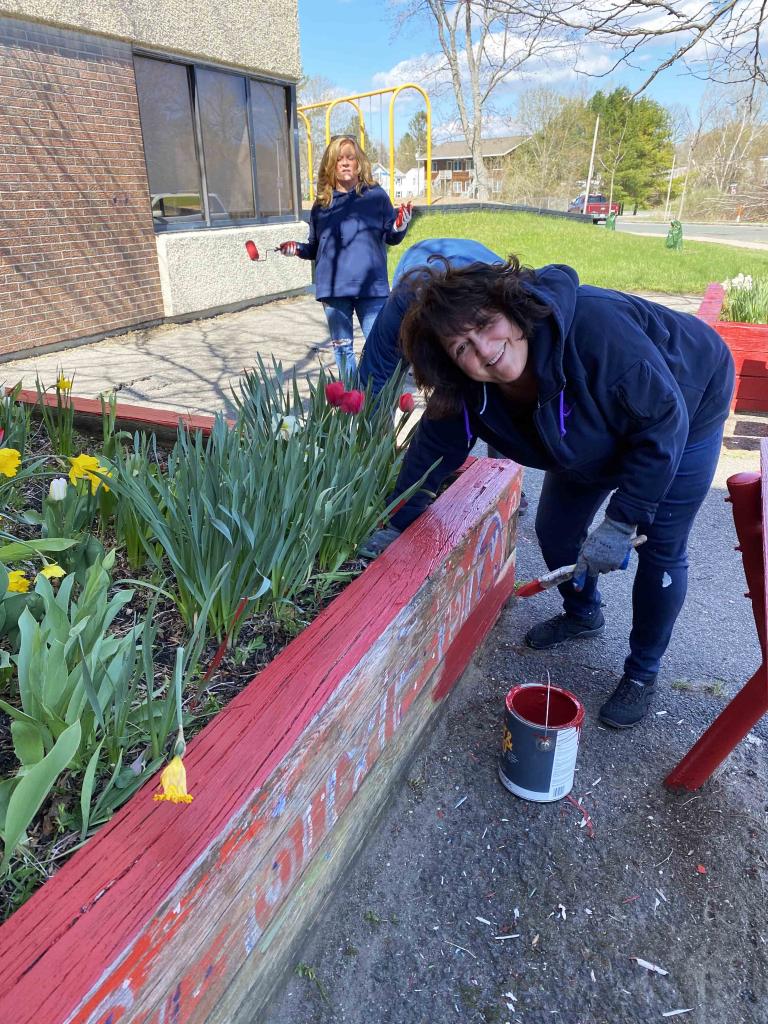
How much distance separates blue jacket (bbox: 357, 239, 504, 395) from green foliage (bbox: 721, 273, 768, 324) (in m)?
3.48

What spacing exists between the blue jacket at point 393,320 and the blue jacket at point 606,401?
1.39 ft

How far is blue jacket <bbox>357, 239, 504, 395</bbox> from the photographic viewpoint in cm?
216

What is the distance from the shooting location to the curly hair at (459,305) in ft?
4.82

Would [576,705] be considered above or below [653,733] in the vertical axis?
above

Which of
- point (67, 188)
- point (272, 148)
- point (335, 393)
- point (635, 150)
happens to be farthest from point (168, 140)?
point (635, 150)

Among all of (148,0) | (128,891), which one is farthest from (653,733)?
(148,0)

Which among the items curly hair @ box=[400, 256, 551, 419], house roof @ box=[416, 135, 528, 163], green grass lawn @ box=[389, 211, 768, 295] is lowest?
green grass lawn @ box=[389, 211, 768, 295]

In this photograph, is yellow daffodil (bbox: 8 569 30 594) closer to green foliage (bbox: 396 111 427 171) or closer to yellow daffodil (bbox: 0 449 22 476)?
yellow daffodil (bbox: 0 449 22 476)

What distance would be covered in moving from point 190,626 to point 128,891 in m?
0.72

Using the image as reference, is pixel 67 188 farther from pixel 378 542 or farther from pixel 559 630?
pixel 559 630

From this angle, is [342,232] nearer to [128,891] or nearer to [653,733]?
[653,733]

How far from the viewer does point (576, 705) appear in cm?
182

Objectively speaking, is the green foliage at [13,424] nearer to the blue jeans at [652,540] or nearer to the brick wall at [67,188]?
the blue jeans at [652,540]

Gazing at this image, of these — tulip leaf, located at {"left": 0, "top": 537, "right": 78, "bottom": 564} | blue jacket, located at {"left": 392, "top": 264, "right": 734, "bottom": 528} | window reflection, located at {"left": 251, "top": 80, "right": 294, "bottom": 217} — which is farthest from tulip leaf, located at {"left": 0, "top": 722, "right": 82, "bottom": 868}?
window reflection, located at {"left": 251, "top": 80, "right": 294, "bottom": 217}
